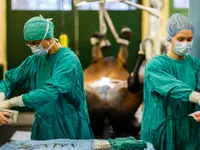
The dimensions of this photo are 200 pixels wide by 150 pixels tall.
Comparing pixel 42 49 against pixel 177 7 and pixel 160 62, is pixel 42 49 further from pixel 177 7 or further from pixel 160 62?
pixel 177 7

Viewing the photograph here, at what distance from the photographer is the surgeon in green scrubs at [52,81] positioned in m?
2.15

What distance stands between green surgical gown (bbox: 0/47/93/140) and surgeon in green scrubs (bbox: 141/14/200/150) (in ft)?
1.12

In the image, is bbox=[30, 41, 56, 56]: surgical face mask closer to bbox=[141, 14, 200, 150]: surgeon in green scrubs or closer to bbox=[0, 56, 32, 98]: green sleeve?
bbox=[0, 56, 32, 98]: green sleeve

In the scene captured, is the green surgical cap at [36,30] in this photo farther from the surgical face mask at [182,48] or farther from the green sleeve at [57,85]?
the surgical face mask at [182,48]

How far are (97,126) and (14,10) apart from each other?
1814mm

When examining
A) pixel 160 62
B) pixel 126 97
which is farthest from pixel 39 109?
pixel 126 97

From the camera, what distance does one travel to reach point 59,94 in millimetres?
2180

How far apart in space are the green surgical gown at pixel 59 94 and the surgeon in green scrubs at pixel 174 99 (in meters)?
0.34

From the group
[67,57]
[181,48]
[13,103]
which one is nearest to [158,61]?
[181,48]

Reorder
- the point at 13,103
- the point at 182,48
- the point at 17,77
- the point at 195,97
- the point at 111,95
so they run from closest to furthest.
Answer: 1. the point at 195,97
2. the point at 13,103
3. the point at 182,48
4. the point at 17,77
5. the point at 111,95

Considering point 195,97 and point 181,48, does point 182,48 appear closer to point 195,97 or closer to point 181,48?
point 181,48

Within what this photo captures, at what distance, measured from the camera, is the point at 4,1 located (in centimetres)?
503

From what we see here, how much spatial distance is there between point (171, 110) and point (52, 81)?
1.85 feet

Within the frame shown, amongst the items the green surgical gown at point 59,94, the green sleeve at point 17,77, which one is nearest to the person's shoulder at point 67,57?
the green surgical gown at point 59,94
